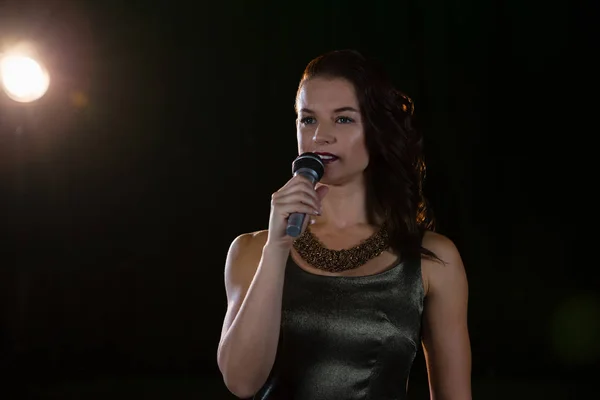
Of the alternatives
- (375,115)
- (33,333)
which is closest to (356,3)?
(375,115)

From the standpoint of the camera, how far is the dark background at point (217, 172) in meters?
2.69

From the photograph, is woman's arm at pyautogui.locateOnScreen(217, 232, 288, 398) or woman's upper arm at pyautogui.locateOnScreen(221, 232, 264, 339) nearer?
woman's arm at pyautogui.locateOnScreen(217, 232, 288, 398)

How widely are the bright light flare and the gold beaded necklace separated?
6.47 feet

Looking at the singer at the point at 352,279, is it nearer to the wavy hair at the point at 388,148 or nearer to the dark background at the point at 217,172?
the wavy hair at the point at 388,148

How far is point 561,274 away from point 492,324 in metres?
0.35

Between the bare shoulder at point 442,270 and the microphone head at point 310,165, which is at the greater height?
the microphone head at point 310,165

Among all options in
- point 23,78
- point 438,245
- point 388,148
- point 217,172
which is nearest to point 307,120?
point 388,148

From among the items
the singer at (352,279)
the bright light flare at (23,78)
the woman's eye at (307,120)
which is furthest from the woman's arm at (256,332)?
the bright light flare at (23,78)

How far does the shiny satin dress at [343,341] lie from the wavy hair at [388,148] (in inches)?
5.6

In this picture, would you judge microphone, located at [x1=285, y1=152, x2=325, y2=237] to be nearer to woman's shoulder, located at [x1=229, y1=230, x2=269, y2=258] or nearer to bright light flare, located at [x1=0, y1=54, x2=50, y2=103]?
woman's shoulder, located at [x1=229, y1=230, x2=269, y2=258]

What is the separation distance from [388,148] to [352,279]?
1.00ft

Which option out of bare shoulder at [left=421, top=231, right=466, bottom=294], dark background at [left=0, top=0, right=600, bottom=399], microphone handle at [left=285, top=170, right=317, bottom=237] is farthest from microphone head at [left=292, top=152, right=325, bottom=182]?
dark background at [left=0, top=0, right=600, bottom=399]

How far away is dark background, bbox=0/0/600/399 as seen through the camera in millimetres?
2688

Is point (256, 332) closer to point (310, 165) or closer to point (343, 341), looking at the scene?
point (343, 341)
